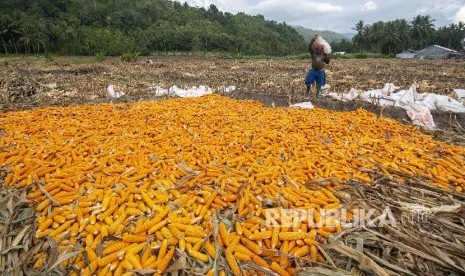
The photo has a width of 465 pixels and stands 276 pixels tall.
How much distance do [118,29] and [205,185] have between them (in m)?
73.6

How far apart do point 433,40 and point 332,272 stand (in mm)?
87136

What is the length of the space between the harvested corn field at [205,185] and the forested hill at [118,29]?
35828mm

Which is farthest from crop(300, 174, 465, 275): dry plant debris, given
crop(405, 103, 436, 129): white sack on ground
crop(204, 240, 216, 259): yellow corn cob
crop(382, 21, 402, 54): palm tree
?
crop(382, 21, 402, 54): palm tree

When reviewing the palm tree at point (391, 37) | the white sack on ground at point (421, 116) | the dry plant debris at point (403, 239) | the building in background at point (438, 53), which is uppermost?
the palm tree at point (391, 37)

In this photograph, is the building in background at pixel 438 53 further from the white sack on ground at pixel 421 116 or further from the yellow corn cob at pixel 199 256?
the yellow corn cob at pixel 199 256

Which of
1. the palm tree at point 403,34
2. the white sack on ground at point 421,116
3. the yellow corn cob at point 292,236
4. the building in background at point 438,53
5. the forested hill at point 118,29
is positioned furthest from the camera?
the palm tree at point 403,34

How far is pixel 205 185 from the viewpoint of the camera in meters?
3.16

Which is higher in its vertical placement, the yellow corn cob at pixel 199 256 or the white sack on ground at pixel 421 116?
the white sack on ground at pixel 421 116

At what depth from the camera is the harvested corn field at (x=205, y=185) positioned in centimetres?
233

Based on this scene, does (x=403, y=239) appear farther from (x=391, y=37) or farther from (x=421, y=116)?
(x=391, y=37)

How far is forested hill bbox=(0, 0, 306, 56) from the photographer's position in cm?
4566

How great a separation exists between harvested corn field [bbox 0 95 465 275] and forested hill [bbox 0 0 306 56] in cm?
3583

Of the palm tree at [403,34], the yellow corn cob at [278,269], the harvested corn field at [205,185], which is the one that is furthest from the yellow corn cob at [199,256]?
the palm tree at [403,34]

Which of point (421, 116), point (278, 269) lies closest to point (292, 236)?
point (278, 269)
